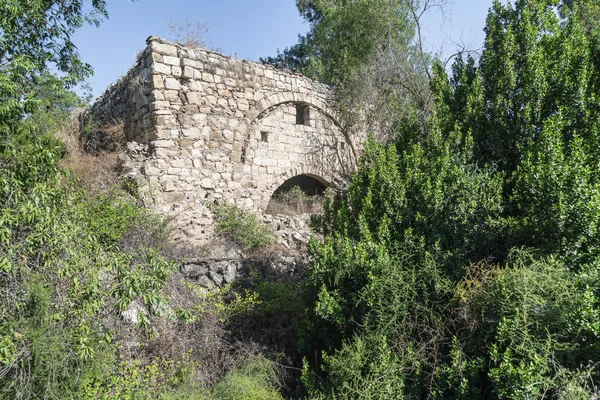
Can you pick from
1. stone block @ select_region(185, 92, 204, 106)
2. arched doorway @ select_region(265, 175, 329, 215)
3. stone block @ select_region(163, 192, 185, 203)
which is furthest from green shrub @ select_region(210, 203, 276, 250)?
stone block @ select_region(185, 92, 204, 106)

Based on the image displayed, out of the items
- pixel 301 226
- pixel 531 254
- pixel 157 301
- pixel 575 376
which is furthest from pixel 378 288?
pixel 301 226

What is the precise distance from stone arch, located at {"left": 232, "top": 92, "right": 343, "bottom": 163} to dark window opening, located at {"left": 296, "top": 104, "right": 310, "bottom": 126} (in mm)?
144

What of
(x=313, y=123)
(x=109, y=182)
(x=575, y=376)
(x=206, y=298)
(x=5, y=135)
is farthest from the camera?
(x=313, y=123)

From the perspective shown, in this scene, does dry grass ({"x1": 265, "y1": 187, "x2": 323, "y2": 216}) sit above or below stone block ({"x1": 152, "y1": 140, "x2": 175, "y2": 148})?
below

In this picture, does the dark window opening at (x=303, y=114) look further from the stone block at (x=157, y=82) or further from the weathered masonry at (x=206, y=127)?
the stone block at (x=157, y=82)

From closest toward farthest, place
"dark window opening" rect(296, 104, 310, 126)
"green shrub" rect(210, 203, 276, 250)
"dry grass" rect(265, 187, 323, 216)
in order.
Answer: "green shrub" rect(210, 203, 276, 250) → "dry grass" rect(265, 187, 323, 216) → "dark window opening" rect(296, 104, 310, 126)

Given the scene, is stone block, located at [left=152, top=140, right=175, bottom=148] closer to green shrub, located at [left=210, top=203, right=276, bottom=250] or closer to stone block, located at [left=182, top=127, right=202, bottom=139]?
stone block, located at [left=182, top=127, right=202, bottom=139]

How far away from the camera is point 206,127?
7.85 metres

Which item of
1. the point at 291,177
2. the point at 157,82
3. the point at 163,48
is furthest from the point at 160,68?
the point at 291,177

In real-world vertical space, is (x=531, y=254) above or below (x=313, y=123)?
below

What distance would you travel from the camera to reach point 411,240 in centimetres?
422

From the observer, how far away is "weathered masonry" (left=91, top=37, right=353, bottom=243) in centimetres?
735

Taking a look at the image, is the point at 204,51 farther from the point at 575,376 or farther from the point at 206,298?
the point at 575,376

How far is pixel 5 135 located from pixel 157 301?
1850 millimetres
